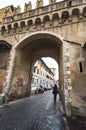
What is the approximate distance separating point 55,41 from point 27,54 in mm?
3612

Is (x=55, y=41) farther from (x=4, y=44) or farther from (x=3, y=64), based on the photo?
(x=3, y=64)

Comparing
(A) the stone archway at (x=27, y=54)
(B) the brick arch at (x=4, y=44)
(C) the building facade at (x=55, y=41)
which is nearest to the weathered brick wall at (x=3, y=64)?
(C) the building facade at (x=55, y=41)

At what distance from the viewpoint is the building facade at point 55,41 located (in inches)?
280

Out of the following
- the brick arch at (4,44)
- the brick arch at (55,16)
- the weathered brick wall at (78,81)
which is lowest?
the weathered brick wall at (78,81)

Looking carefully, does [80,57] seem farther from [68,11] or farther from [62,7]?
[62,7]

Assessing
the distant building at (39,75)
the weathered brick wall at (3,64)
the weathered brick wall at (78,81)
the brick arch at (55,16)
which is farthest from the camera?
the distant building at (39,75)

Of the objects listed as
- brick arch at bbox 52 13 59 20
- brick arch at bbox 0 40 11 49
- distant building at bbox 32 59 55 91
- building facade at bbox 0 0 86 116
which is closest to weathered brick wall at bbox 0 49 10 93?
building facade at bbox 0 0 86 116

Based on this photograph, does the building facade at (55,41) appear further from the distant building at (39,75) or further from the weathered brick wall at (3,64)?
the distant building at (39,75)

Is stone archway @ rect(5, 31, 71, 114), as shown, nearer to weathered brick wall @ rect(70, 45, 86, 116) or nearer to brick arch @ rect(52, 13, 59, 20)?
weathered brick wall @ rect(70, 45, 86, 116)

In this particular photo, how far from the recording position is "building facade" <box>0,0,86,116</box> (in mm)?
7105

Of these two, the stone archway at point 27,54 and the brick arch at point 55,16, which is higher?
the brick arch at point 55,16

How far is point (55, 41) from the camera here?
32.2 feet

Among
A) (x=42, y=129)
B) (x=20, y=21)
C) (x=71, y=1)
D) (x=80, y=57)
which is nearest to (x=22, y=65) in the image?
(x=20, y=21)

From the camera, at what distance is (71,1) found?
28.6ft
